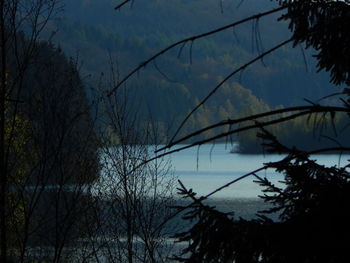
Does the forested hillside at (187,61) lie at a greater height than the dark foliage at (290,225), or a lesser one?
greater

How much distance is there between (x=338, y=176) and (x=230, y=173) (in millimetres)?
42379

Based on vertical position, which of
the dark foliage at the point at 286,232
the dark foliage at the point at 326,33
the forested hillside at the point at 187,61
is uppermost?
the forested hillside at the point at 187,61

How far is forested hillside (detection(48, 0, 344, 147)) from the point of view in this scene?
10062 cm

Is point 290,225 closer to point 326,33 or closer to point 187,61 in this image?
point 326,33

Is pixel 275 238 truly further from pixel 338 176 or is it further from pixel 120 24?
pixel 120 24

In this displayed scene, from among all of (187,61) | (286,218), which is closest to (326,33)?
(286,218)

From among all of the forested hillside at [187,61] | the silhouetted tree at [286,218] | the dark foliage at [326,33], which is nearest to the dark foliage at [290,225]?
the silhouetted tree at [286,218]

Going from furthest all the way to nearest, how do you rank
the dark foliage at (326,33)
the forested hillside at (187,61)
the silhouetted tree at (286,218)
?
the forested hillside at (187,61), the dark foliage at (326,33), the silhouetted tree at (286,218)

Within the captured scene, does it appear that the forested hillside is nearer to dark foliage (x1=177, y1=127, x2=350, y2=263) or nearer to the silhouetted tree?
the silhouetted tree

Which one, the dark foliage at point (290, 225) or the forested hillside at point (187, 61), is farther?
the forested hillside at point (187, 61)

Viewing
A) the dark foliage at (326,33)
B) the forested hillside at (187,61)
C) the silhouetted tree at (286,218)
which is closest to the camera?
the silhouetted tree at (286,218)

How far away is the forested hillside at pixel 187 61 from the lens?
101 m

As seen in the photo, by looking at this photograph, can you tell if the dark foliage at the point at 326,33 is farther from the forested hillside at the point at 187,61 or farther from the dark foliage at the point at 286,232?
the forested hillside at the point at 187,61

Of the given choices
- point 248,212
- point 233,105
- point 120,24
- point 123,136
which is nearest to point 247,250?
point 123,136
